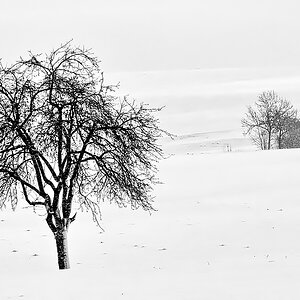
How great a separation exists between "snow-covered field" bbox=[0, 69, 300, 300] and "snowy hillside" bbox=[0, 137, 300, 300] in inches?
1.2

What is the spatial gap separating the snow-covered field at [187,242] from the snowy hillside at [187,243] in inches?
1.2

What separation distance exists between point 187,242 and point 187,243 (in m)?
0.17

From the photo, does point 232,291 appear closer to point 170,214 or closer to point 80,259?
point 80,259

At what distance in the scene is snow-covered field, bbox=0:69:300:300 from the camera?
10992 millimetres

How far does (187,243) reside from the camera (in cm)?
2000

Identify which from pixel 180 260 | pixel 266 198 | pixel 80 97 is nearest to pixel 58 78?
pixel 80 97

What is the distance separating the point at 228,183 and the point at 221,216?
26.7 ft

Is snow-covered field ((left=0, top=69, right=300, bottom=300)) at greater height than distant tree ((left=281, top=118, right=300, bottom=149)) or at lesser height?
lesser

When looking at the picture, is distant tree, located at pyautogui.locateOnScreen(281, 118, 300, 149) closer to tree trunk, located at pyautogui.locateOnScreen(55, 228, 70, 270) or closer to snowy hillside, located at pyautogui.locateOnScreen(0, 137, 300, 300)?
snowy hillside, located at pyautogui.locateOnScreen(0, 137, 300, 300)

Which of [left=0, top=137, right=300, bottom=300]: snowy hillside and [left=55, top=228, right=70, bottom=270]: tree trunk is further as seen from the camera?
[left=55, top=228, right=70, bottom=270]: tree trunk

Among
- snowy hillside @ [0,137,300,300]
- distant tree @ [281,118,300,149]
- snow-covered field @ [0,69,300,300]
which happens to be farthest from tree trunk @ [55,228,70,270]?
distant tree @ [281,118,300,149]

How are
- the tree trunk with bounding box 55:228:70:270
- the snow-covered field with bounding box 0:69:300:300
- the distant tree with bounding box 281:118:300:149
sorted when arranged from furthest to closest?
1. the distant tree with bounding box 281:118:300:149
2. the tree trunk with bounding box 55:228:70:270
3. the snow-covered field with bounding box 0:69:300:300

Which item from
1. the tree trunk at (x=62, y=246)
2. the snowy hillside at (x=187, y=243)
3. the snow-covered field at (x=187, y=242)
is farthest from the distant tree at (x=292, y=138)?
the tree trunk at (x=62, y=246)

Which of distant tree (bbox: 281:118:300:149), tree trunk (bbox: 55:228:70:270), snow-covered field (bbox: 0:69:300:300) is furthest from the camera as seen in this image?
distant tree (bbox: 281:118:300:149)
